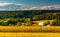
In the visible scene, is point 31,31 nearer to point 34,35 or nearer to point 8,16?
point 34,35

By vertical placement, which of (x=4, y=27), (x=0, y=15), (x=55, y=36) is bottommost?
(x=55, y=36)

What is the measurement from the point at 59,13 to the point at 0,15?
75 cm

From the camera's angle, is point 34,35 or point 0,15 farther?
point 0,15

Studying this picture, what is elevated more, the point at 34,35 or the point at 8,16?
the point at 8,16

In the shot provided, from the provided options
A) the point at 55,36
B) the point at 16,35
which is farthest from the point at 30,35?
the point at 55,36

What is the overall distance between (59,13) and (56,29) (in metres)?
0.23

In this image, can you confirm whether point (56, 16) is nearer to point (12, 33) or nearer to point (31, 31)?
point (31, 31)

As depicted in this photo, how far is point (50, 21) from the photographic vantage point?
2045 mm

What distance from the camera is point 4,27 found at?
2.03m

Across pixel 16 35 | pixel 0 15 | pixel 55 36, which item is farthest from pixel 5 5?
pixel 55 36

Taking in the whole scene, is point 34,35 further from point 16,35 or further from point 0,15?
point 0,15

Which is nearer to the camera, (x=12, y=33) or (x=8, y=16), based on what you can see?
(x=12, y=33)

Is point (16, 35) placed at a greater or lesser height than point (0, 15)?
lesser

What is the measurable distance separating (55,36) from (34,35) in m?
0.25
